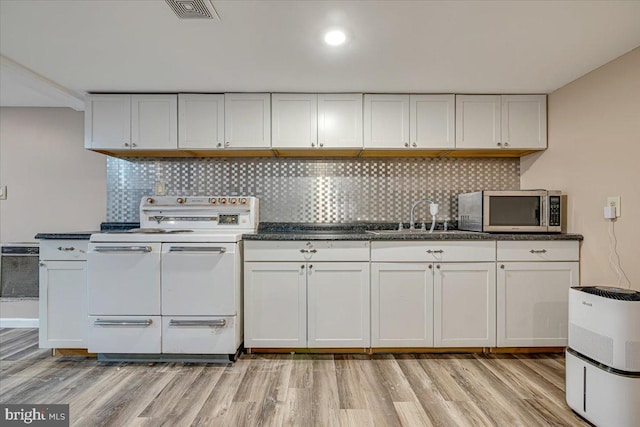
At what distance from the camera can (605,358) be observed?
1668mm

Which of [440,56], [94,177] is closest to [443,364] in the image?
[440,56]

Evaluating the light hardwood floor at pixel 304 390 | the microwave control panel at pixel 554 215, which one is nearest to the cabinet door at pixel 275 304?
the light hardwood floor at pixel 304 390

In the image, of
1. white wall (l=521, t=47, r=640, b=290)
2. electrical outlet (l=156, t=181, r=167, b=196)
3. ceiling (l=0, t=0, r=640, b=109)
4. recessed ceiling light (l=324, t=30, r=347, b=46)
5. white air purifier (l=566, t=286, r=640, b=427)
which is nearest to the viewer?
white air purifier (l=566, t=286, r=640, b=427)

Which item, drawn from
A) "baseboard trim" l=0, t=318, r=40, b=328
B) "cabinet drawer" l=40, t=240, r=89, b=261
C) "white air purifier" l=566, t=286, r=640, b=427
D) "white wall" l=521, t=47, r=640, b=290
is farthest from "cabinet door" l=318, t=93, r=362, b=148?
"baseboard trim" l=0, t=318, r=40, b=328

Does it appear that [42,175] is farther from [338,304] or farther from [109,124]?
[338,304]

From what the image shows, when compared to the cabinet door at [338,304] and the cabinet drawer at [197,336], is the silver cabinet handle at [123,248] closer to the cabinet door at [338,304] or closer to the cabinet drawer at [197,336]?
the cabinet drawer at [197,336]

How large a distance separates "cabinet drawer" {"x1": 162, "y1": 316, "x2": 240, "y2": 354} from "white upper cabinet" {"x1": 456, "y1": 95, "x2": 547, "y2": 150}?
2427 mm

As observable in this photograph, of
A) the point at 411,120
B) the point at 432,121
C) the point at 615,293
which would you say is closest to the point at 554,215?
the point at 615,293

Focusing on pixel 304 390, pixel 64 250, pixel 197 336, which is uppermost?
pixel 64 250

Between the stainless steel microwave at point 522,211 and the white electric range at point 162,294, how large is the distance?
2.01 meters

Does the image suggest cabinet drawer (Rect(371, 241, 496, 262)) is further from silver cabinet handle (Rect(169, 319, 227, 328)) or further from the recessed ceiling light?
the recessed ceiling light

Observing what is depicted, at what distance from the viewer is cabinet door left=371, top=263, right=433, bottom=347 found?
2504mm

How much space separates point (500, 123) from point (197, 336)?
3.00 meters

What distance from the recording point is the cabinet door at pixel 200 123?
2.80m
